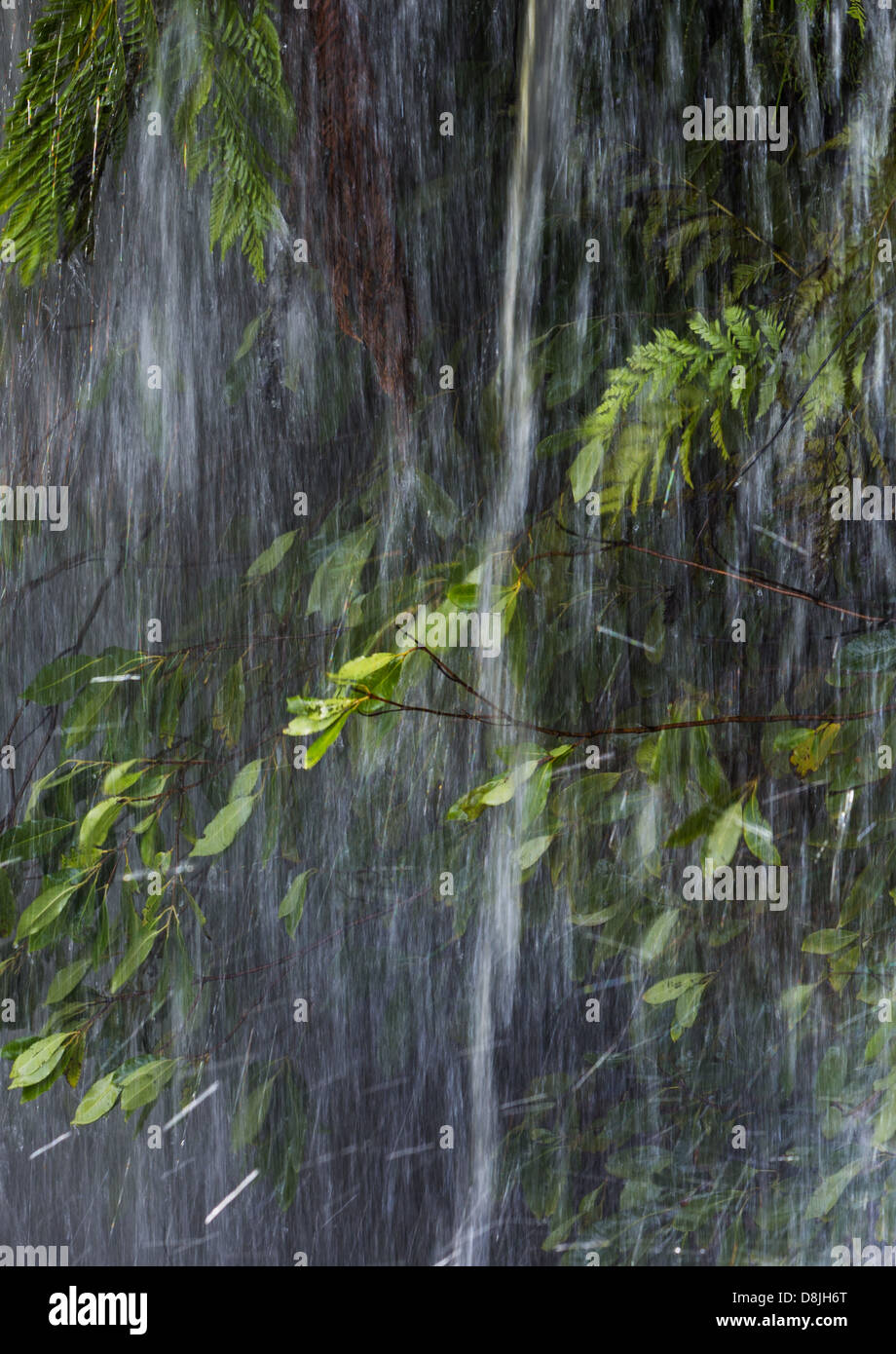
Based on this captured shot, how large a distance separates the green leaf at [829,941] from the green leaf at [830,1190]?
0.23m

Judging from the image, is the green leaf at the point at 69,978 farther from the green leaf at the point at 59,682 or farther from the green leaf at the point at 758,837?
the green leaf at the point at 758,837

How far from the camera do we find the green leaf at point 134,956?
106 centimetres

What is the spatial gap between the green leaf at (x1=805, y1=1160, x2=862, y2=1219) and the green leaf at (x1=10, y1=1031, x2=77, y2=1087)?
2.51ft

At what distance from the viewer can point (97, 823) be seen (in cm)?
102

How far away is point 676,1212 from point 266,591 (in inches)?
29.9

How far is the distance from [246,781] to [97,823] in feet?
0.47

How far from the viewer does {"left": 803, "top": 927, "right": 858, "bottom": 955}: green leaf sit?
110 cm

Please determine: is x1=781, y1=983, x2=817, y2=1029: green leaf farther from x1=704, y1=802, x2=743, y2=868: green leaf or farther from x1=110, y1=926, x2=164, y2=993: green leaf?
x1=110, y1=926, x2=164, y2=993: green leaf

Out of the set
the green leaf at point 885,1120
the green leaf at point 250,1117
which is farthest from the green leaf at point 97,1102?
the green leaf at point 885,1120

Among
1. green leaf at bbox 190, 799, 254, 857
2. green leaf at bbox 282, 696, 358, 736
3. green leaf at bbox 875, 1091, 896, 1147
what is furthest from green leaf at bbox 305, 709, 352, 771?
green leaf at bbox 875, 1091, 896, 1147

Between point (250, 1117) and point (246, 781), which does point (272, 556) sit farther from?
point (250, 1117)

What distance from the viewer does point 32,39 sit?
1072 millimetres

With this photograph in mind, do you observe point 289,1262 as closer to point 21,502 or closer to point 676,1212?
point 676,1212

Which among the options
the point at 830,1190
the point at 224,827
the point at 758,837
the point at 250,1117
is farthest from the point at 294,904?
the point at 830,1190
